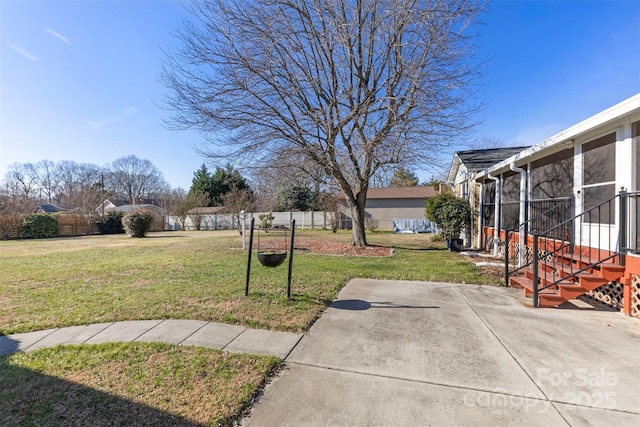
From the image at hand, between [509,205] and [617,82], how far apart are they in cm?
480

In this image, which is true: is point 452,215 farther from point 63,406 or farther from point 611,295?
point 63,406

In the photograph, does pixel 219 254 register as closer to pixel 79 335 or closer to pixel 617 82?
pixel 79 335

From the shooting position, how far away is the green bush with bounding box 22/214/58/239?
19109 millimetres

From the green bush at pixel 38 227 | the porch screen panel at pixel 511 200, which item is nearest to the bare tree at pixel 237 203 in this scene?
the green bush at pixel 38 227

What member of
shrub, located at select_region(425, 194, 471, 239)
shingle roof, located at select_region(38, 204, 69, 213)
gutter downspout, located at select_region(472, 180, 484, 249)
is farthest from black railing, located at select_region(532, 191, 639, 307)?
shingle roof, located at select_region(38, 204, 69, 213)

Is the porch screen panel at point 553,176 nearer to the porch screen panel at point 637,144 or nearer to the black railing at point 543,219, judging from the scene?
the black railing at point 543,219

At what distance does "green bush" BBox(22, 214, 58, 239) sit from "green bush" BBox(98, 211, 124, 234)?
3.45 meters

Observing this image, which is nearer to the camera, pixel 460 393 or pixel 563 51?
pixel 460 393

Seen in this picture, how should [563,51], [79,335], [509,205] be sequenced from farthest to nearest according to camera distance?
[509,205] < [563,51] < [79,335]

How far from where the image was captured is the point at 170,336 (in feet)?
11.0

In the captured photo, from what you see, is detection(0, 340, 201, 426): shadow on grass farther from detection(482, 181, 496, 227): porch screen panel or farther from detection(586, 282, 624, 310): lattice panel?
detection(482, 181, 496, 227): porch screen panel

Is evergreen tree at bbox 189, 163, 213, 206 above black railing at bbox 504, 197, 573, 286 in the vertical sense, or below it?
above

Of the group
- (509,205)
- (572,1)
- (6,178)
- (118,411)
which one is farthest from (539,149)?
(6,178)

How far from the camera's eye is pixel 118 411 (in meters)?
→ 2.07
